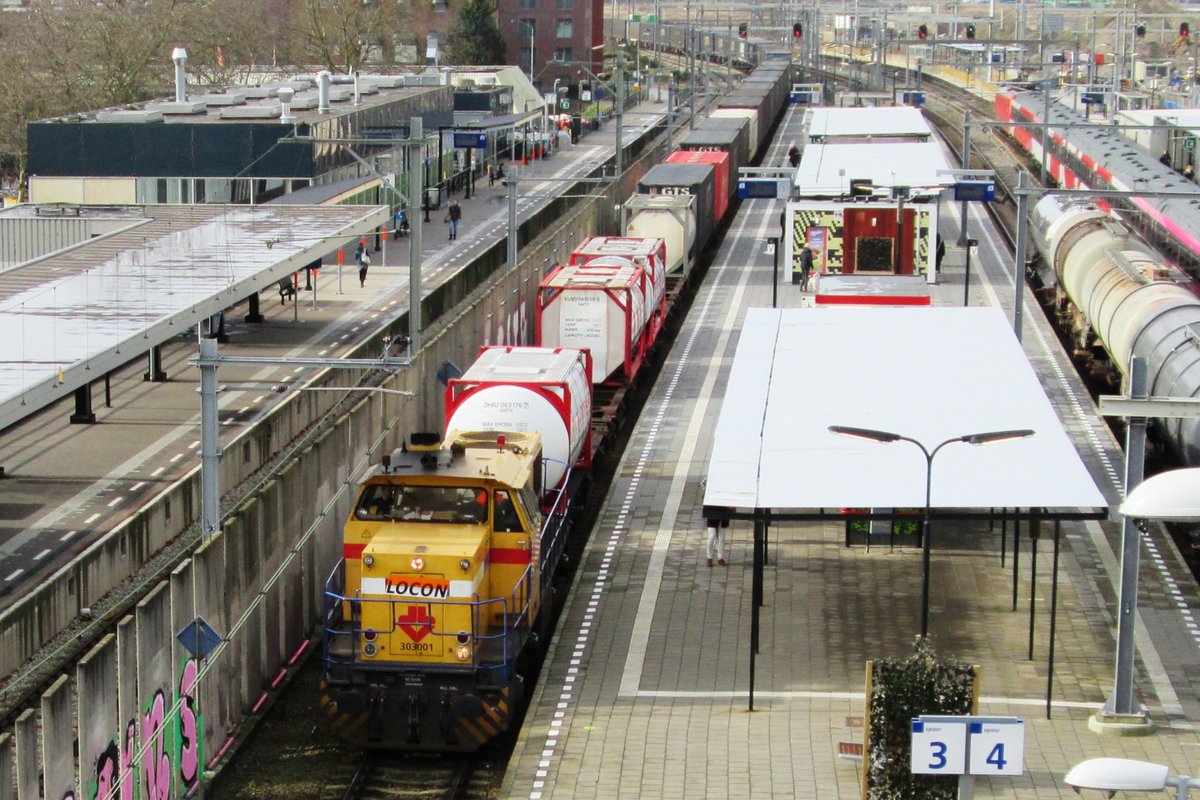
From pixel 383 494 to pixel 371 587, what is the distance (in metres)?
1.36

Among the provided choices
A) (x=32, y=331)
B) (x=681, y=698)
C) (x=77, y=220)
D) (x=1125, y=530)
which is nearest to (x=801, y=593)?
(x=681, y=698)

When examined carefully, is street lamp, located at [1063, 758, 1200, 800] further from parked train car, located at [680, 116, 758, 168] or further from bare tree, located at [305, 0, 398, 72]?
bare tree, located at [305, 0, 398, 72]

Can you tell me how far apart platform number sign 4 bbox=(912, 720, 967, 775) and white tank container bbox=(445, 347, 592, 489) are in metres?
13.0

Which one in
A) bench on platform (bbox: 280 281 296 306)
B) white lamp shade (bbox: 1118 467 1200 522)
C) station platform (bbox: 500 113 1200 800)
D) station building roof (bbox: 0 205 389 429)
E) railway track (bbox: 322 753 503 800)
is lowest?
railway track (bbox: 322 753 503 800)

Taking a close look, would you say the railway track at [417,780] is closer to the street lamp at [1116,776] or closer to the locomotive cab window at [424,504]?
the locomotive cab window at [424,504]

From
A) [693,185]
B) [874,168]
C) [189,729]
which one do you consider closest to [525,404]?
[189,729]

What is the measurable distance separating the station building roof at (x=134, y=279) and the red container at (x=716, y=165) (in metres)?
18.2

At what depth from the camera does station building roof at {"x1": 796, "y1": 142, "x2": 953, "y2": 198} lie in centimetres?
5750

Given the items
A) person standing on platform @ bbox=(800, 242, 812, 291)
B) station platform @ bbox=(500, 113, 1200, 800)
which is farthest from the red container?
station platform @ bbox=(500, 113, 1200, 800)

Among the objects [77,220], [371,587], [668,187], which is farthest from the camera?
[668,187]

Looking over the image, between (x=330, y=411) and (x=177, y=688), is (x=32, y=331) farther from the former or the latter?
(x=177, y=688)

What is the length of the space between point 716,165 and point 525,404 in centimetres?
4277

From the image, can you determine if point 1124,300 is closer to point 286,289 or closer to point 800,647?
point 800,647

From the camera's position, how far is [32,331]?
34406 mm
